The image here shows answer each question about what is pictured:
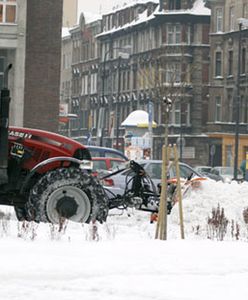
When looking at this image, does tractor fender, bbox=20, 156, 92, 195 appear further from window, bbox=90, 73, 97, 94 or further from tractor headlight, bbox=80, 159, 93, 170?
window, bbox=90, 73, 97, 94

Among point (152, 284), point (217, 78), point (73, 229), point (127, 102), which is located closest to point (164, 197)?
point (73, 229)

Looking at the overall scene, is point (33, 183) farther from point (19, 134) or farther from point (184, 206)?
point (184, 206)

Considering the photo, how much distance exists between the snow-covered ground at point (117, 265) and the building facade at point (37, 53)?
122 ft

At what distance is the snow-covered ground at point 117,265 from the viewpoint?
10.2 m

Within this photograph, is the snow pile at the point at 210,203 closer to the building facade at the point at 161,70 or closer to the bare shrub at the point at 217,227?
the bare shrub at the point at 217,227

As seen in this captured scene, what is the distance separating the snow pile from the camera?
19.6 meters

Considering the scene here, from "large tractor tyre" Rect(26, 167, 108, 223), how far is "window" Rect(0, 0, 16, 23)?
119 ft

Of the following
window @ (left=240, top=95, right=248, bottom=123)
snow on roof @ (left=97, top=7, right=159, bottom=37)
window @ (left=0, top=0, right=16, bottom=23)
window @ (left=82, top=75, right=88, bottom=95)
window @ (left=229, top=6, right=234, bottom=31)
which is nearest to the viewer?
window @ (left=0, top=0, right=16, bottom=23)

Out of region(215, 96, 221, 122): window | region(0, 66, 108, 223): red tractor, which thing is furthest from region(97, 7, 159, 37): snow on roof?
region(0, 66, 108, 223): red tractor

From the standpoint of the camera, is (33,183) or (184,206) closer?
(33,183)

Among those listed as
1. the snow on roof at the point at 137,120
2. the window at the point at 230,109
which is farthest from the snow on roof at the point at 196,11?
the snow on roof at the point at 137,120

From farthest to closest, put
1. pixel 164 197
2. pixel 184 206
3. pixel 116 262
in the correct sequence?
pixel 184 206 < pixel 164 197 < pixel 116 262

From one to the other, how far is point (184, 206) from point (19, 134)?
3.82 m

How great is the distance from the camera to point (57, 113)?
54.8 meters
